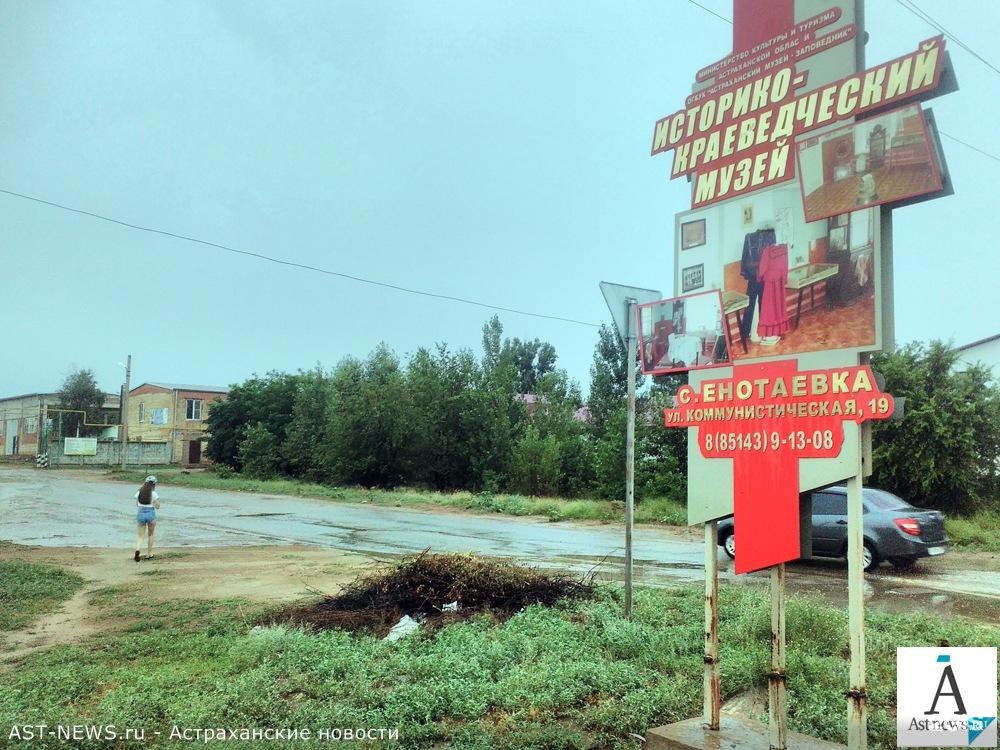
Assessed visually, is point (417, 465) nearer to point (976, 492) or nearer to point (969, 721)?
point (976, 492)

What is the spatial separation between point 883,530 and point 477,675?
975 cm

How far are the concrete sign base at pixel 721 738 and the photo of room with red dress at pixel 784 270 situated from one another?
2.29m

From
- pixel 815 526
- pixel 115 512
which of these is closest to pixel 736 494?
pixel 815 526

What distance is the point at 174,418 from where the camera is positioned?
7088 centimetres

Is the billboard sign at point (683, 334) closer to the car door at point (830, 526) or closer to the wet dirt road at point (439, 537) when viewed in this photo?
the wet dirt road at point (439, 537)

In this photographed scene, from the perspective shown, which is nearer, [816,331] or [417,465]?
[816,331]

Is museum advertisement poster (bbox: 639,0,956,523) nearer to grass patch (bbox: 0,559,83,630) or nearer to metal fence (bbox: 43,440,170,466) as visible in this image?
grass patch (bbox: 0,559,83,630)

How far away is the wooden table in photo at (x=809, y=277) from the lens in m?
4.12

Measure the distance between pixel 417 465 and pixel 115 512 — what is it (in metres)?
19.5

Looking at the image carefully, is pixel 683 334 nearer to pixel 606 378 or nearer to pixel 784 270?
pixel 784 270

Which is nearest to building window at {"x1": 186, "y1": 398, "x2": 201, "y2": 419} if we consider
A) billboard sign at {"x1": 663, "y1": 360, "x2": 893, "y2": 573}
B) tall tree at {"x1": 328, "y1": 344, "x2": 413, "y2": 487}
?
tall tree at {"x1": 328, "y1": 344, "x2": 413, "y2": 487}

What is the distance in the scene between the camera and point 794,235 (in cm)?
430

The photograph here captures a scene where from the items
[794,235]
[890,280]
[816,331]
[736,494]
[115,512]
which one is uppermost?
[794,235]

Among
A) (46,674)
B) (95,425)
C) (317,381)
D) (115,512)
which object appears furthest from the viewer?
(95,425)
